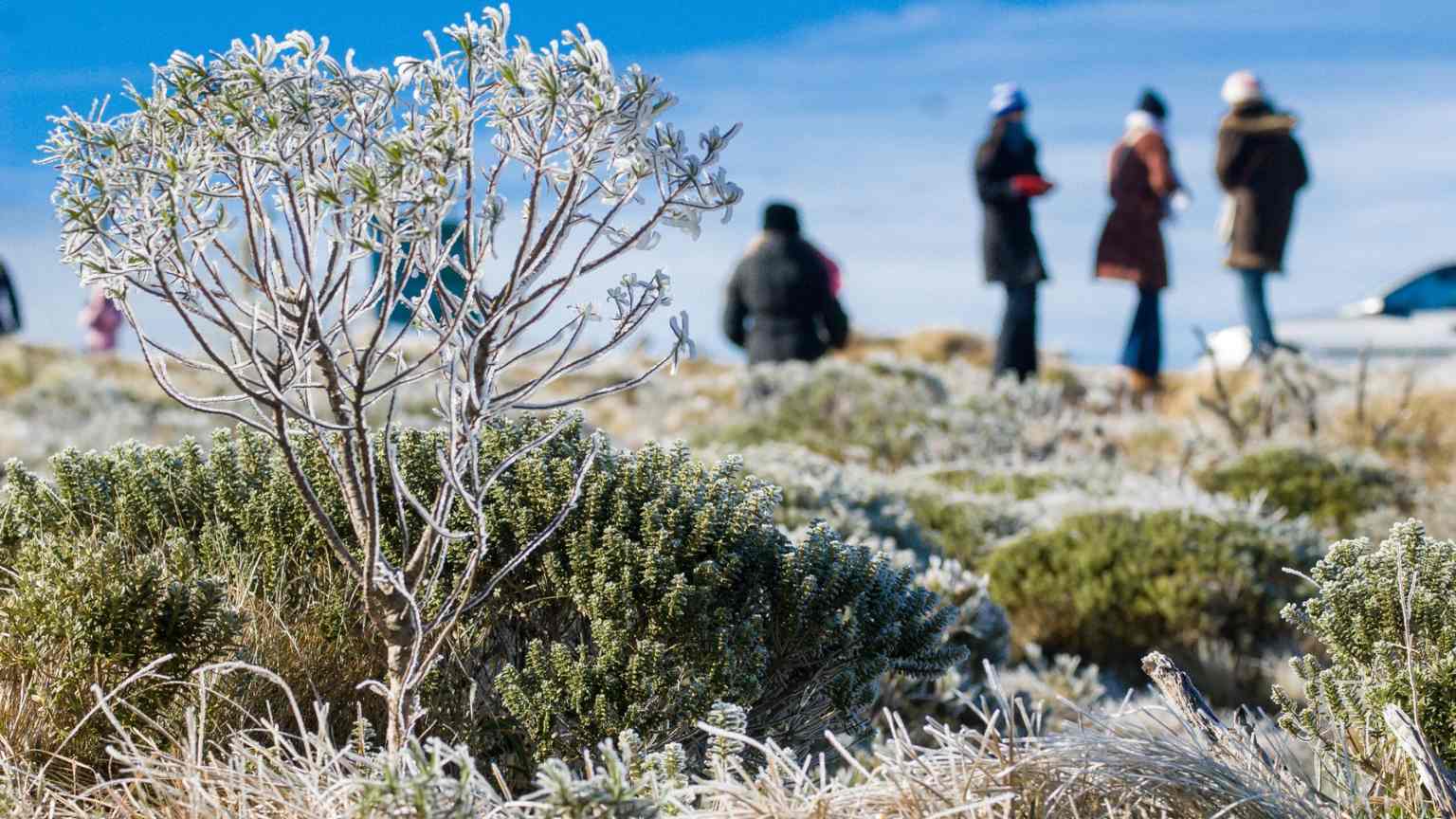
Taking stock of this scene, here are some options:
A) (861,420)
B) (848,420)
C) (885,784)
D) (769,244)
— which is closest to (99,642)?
(885,784)

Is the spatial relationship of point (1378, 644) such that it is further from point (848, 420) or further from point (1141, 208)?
point (1141, 208)

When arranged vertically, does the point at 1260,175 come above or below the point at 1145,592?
above

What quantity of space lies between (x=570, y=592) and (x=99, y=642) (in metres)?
1.02

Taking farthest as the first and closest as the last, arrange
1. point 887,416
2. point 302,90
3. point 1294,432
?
point 887,416, point 1294,432, point 302,90

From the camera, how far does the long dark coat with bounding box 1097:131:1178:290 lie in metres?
16.4

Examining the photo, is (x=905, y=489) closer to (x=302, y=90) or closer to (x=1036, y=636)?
(x=1036, y=636)

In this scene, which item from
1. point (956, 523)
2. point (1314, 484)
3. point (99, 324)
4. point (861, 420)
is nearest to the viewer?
point (956, 523)

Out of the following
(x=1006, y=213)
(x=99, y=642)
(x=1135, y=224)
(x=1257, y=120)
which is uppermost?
(x=1257, y=120)

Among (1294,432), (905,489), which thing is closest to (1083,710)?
(905,489)

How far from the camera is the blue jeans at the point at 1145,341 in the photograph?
1695 cm

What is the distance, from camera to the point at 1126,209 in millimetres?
16703

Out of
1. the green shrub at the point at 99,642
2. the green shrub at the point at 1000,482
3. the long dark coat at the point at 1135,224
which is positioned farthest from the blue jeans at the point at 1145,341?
the green shrub at the point at 99,642

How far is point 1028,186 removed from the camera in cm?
1521

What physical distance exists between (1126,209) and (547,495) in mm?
14495
